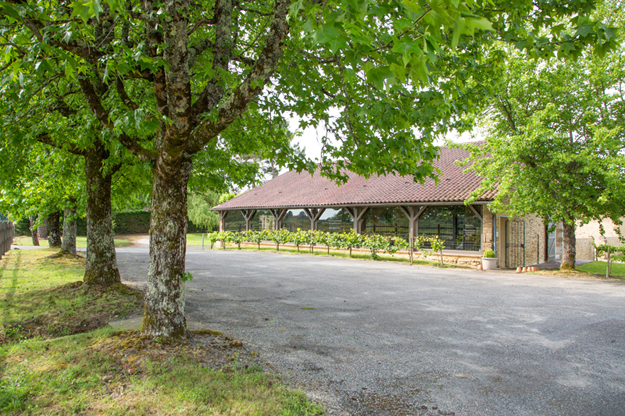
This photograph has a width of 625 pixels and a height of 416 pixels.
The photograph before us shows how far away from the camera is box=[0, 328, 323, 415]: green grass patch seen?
315 centimetres

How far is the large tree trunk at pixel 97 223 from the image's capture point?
26.2 feet

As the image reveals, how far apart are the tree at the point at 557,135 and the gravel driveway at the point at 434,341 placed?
3.63m

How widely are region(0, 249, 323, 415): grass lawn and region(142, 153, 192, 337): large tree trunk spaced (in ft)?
0.77

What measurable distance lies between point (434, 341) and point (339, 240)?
610 inches

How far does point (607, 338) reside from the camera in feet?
18.9

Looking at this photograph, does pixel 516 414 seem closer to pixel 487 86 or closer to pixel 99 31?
pixel 487 86

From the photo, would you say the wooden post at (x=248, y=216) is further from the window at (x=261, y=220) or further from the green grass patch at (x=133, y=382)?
the green grass patch at (x=133, y=382)

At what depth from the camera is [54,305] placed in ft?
22.3

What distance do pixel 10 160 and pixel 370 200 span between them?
1558 centimetres

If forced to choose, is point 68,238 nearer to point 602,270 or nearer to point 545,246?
point 602,270

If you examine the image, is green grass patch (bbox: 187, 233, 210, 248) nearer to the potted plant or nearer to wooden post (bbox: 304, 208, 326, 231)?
wooden post (bbox: 304, 208, 326, 231)

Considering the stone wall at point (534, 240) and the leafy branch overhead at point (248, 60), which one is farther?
the stone wall at point (534, 240)

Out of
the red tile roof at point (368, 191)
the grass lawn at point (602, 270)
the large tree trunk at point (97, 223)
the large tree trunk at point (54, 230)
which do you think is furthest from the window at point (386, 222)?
the large tree trunk at point (54, 230)

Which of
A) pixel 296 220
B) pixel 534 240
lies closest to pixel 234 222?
pixel 296 220
